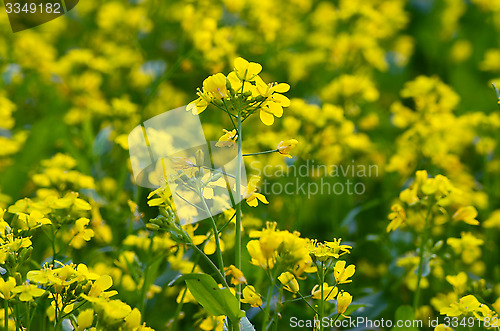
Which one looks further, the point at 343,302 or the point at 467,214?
the point at 467,214

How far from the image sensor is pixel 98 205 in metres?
2.26

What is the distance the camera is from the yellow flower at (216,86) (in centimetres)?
130

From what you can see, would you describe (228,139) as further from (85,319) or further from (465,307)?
(465,307)

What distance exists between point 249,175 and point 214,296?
1.38 meters

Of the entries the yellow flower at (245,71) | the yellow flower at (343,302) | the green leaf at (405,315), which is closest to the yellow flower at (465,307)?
the green leaf at (405,315)

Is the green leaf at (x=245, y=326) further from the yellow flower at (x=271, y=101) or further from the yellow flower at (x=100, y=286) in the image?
the yellow flower at (x=271, y=101)

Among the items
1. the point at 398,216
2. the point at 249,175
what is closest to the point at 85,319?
the point at 398,216

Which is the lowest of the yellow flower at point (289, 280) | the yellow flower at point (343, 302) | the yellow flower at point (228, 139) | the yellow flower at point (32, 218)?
the yellow flower at point (343, 302)

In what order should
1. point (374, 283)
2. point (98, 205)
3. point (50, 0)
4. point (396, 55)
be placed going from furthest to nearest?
point (396, 55) → point (50, 0) → point (374, 283) → point (98, 205)

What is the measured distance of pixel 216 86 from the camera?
1307mm

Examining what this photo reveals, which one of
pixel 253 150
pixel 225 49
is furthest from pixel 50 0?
pixel 253 150

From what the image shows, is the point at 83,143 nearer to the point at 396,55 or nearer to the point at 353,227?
the point at 353,227

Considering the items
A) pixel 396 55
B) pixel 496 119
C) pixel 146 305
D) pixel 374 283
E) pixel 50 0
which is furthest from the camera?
pixel 396 55

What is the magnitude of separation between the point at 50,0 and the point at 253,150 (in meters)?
1.80
